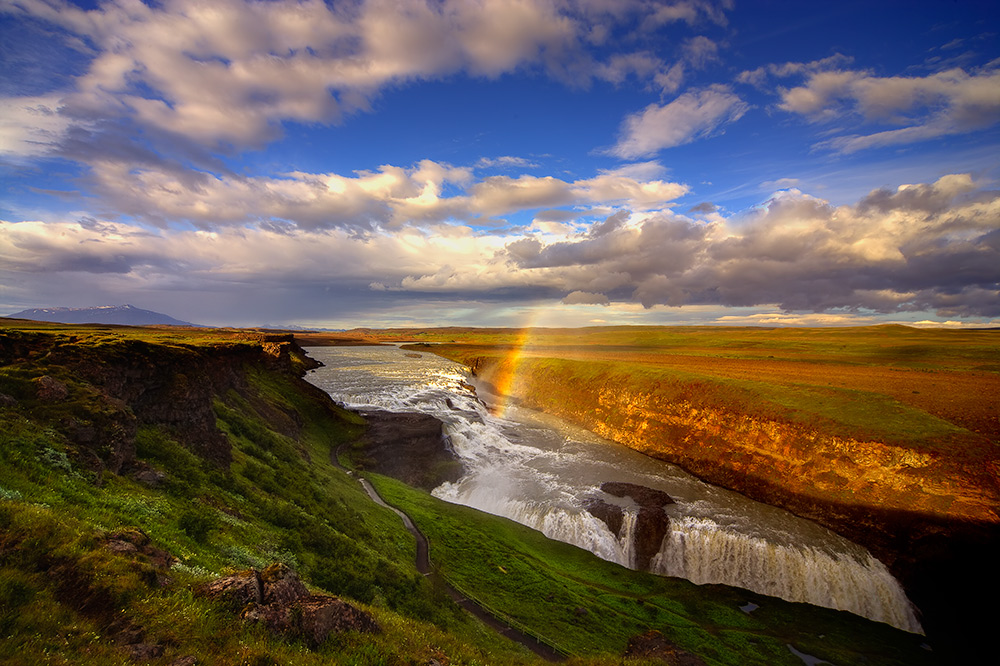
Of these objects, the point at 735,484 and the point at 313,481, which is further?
the point at 735,484

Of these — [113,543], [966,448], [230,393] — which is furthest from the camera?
[230,393]

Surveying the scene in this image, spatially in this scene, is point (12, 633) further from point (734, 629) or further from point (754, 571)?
point (754, 571)

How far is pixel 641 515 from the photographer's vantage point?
36.5 meters

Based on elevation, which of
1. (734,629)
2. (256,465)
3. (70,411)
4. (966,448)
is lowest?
(734,629)

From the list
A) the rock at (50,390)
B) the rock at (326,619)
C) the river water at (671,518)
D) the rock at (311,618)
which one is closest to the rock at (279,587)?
the rock at (311,618)

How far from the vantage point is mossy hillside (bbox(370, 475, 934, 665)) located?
23.9m

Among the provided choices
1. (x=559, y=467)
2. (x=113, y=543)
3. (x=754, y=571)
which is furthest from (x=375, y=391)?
(x=113, y=543)

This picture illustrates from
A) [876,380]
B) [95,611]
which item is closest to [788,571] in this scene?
[95,611]

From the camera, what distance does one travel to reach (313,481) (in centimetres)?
2806

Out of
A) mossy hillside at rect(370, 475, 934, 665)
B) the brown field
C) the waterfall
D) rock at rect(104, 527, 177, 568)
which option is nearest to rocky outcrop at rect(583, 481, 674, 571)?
the waterfall

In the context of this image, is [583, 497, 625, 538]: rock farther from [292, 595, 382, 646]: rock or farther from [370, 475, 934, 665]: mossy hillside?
[292, 595, 382, 646]: rock

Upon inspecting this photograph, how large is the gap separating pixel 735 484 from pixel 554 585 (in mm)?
Answer: 27835

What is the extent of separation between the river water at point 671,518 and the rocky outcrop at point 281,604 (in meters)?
29.8

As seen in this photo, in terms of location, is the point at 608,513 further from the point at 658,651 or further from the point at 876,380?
the point at 876,380
